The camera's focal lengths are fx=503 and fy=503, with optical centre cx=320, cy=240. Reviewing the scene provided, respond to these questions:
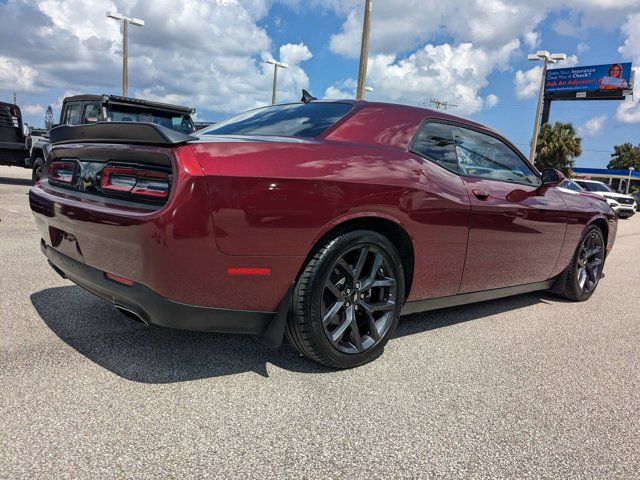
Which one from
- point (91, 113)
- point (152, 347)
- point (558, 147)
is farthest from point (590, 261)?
point (558, 147)

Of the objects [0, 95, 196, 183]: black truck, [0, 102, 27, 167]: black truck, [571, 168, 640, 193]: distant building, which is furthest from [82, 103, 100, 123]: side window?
[571, 168, 640, 193]: distant building

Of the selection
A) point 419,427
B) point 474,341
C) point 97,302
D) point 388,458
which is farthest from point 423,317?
point 97,302

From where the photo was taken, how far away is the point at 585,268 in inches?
195

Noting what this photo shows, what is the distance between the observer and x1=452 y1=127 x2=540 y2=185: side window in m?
3.42

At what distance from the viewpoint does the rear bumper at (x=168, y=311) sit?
222 centimetres

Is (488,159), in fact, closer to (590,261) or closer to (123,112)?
(590,261)

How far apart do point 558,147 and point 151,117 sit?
138 feet

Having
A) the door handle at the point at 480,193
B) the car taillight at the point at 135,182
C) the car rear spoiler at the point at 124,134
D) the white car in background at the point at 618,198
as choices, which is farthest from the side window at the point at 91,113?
the white car in background at the point at 618,198

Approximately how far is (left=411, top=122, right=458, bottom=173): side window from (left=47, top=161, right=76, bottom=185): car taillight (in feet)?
6.48

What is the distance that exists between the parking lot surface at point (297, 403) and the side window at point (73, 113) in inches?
255

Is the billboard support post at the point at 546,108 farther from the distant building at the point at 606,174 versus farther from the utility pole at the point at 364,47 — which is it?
the utility pole at the point at 364,47

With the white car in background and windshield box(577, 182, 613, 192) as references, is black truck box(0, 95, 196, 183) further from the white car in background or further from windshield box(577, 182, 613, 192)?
windshield box(577, 182, 613, 192)

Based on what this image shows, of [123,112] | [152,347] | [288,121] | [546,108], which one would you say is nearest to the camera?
[152,347]

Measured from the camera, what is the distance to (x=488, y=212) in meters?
3.36
